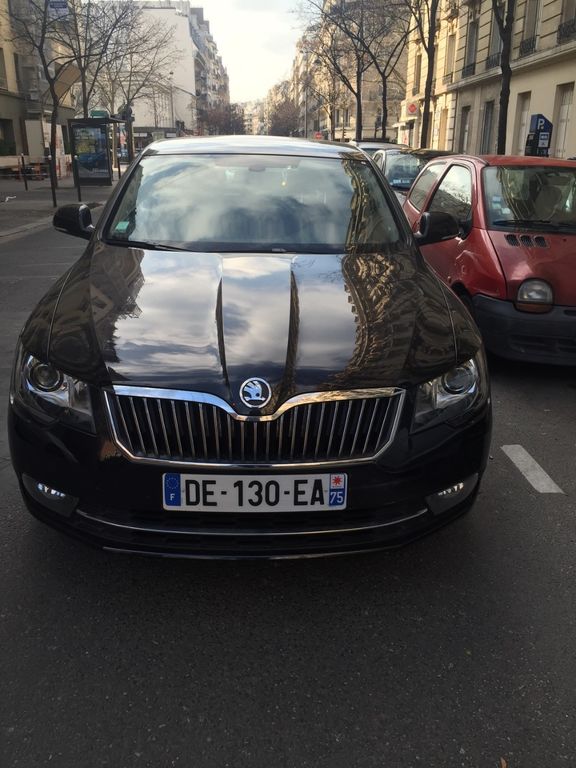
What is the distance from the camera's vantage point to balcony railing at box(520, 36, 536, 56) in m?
24.7

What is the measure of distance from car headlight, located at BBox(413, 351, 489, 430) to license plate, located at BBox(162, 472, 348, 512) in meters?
0.38

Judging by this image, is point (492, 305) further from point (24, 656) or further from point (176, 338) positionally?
point (24, 656)

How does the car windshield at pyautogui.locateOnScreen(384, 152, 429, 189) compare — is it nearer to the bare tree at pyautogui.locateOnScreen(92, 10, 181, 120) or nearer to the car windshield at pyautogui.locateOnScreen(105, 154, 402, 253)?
the car windshield at pyautogui.locateOnScreen(105, 154, 402, 253)

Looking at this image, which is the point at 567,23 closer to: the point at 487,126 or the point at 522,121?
the point at 522,121

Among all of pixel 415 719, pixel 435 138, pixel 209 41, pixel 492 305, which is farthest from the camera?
pixel 209 41

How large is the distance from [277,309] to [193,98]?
109 m

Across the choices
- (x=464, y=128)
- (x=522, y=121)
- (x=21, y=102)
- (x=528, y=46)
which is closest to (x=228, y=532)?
(x=528, y=46)

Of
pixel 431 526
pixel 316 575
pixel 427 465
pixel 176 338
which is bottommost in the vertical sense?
pixel 316 575

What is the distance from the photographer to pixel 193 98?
103 m

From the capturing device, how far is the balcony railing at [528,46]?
2466 cm

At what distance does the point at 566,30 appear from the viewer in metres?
21.8

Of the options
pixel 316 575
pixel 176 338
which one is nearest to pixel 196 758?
pixel 316 575

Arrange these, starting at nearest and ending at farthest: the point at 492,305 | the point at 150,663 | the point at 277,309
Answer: the point at 150,663 → the point at 277,309 → the point at 492,305

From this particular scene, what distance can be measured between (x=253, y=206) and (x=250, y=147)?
0.64 metres
